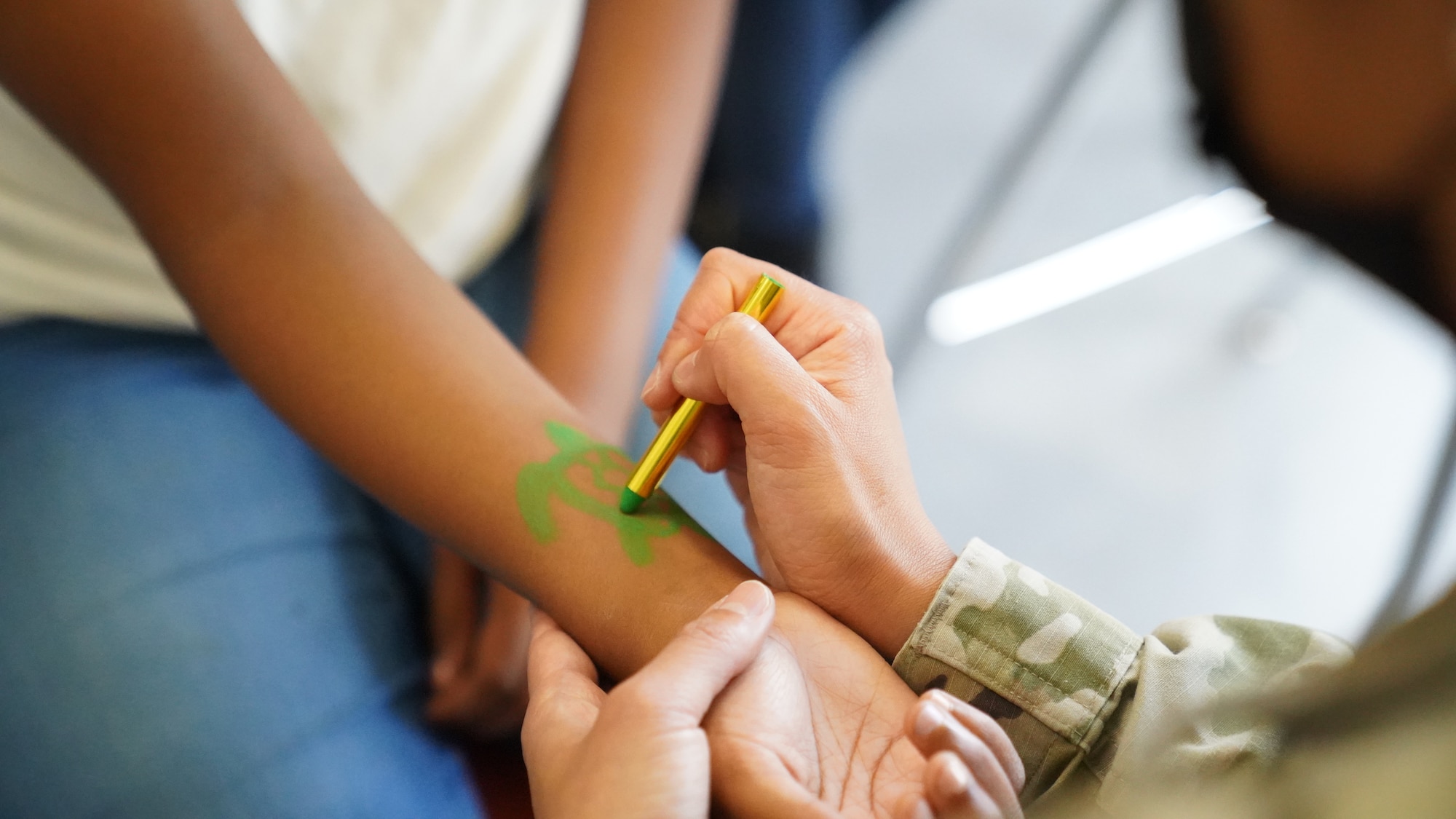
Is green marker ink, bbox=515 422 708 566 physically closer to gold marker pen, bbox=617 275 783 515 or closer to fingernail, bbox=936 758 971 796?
gold marker pen, bbox=617 275 783 515

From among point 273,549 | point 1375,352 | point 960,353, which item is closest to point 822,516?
point 273,549

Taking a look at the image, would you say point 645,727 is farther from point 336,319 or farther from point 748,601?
point 336,319

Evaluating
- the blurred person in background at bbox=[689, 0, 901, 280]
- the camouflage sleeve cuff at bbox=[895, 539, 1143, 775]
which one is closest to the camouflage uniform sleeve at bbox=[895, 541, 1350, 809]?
the camouflage sleeve cuff at bbox=[895, 539, 1143, 775]

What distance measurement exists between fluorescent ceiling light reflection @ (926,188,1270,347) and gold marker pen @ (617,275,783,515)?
32.1 inches

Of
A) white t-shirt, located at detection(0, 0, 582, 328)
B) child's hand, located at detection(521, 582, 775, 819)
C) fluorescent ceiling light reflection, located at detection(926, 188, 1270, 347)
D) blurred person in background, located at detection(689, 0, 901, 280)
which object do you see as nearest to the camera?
child's hand, located at detection(521, 582, 775, 819)

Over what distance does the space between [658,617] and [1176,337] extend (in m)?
1.13

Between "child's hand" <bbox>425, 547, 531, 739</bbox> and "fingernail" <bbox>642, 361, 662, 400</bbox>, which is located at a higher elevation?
"fingernail" <bbox>642, 361, 662, 400</bbox>

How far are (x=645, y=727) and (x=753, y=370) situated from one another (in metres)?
0.19

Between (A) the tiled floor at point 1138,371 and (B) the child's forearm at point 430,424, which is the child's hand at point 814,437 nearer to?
(B) the child's forearm at point 430,424

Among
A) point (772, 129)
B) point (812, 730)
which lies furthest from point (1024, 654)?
point (772, 129)

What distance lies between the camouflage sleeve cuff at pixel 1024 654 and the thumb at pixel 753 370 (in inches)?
5.5

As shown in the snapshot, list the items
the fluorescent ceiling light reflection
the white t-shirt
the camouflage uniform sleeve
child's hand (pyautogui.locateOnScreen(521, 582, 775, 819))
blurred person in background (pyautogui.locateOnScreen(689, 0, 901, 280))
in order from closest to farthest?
child's hand (pyautogui.locateOnScreen(521, 582, 775, 819)) < the camouflage uniform sleeve < the white t-shirt < blurred person in background (pyautogui.locateOnScreen(689, 0, 901, 280)) < the fluorescent ceiling light reflection

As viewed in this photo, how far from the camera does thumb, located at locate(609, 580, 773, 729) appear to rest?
0.41 metres

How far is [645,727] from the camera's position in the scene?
40 centimetres
